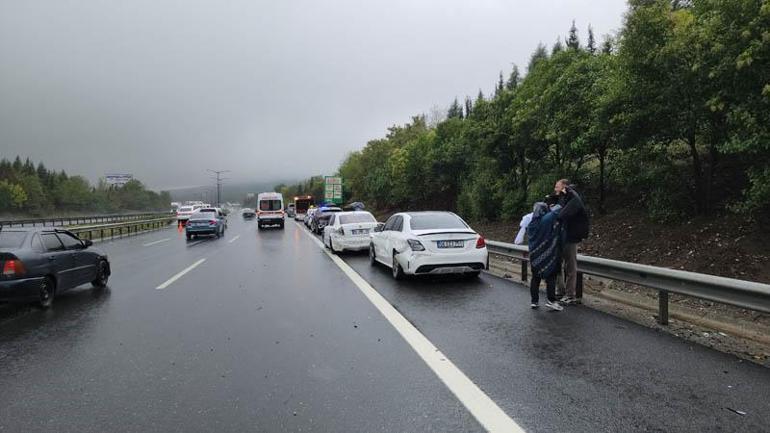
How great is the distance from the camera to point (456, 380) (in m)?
4.57

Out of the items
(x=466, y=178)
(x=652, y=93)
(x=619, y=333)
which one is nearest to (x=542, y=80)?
(x=652, y=93)

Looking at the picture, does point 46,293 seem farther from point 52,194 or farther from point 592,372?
point 52,194

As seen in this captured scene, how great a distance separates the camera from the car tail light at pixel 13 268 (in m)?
7.57

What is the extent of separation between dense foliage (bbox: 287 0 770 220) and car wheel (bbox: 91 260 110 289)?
1314 cm

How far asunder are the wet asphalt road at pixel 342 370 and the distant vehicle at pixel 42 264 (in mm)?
394

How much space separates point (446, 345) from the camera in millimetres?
5734

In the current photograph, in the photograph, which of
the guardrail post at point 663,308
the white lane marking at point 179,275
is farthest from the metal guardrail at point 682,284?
the white lane marking at point 179,275

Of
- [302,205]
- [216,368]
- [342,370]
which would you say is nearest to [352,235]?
[216,368]

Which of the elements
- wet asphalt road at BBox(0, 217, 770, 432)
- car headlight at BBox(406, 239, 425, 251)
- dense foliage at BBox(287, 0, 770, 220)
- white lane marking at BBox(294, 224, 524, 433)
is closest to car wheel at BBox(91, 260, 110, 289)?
wet asphalt road at BBox(0, 217, 770, 432)

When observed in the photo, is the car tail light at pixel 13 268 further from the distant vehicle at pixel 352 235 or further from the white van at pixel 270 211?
the white van at pixel 270 211

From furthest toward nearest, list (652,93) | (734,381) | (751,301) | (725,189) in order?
(725,189) < (652,93) < (751,301) < (734,381)

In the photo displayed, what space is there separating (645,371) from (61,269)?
29.4 feet

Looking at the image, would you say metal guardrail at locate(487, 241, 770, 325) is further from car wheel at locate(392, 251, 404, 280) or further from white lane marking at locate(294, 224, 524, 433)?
car wheel at locate(392, 251, 404, 280)

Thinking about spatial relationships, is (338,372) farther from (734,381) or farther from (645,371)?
(734,381)
